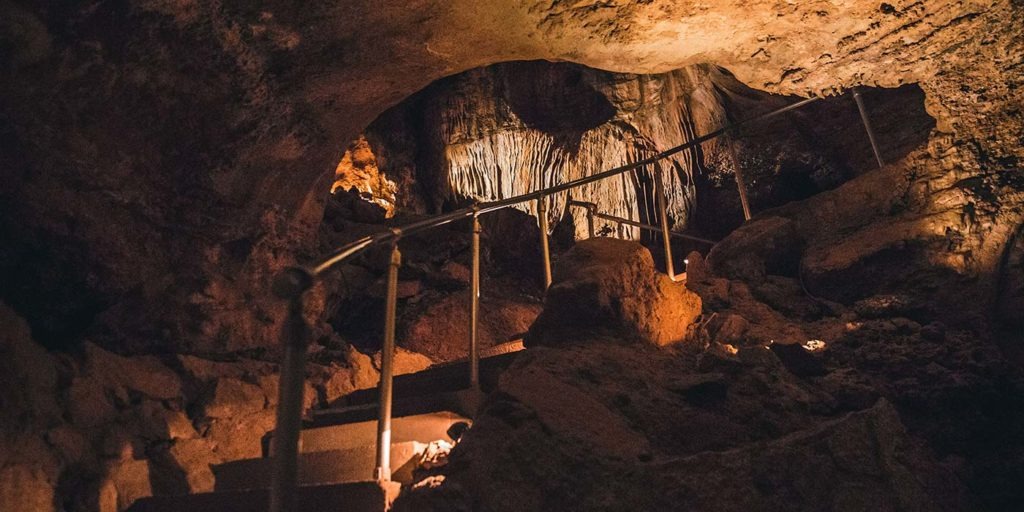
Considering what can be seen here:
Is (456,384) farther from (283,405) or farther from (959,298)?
(959,298)

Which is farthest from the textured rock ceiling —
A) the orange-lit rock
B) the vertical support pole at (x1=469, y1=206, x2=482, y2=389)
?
the orange-lit rock

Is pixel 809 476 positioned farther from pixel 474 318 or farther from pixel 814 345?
pixel 474 318

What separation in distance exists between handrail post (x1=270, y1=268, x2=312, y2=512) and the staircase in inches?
29.5

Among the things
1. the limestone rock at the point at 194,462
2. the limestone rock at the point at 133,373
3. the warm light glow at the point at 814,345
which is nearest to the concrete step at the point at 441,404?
the limestone rock at the point at 194,462

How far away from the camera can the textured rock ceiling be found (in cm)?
318

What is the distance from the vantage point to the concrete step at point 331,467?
2.40 m

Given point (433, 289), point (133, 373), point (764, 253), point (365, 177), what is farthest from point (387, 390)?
point (365, 177)

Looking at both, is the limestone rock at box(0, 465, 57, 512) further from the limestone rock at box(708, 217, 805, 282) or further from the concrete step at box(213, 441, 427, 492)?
the limestone rock at box(708, 217, 805, 282)

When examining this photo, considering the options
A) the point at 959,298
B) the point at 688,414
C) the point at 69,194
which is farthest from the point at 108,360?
the point at 959,298

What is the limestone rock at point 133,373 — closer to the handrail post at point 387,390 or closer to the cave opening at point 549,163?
the handrail post at point 387,390

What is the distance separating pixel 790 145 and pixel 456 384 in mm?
6339

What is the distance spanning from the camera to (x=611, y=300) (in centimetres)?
310

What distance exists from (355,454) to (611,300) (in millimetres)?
1313

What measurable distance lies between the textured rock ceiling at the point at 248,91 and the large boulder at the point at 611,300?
1.48 meters
